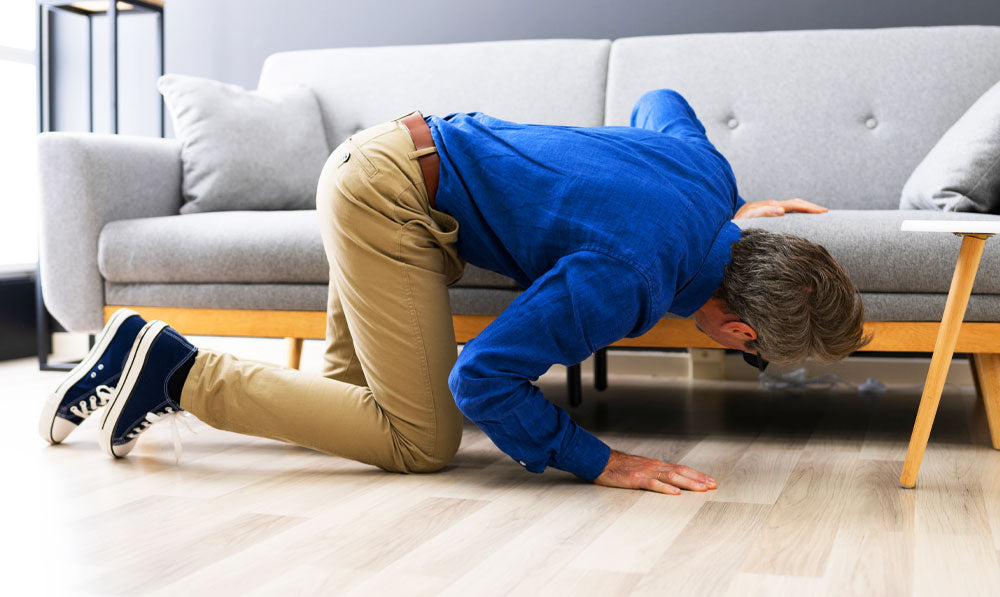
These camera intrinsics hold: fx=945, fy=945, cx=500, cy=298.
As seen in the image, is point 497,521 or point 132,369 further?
point 132,369

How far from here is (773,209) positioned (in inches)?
76.7

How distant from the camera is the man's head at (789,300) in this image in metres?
1.44

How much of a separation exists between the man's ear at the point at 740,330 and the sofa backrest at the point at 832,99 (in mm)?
1003

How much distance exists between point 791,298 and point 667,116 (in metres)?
0.59

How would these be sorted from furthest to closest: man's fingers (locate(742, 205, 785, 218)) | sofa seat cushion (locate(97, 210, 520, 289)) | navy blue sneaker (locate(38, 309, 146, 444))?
sofa seat cushion (locate(97, 210, 520, 289))
man's fingers (locate(742, 205, 785, 218))
navy blue sneaker (locate(38, 309, 146, 444))

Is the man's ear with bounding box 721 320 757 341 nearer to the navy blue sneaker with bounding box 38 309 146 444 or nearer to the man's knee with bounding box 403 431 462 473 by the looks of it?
the man's knee with bounding box 403 431 462 473

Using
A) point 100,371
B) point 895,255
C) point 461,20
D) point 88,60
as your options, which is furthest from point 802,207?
point 88,60

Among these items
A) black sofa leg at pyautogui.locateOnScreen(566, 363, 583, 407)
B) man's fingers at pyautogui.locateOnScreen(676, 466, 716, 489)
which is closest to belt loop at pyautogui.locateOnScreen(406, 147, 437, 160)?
man's fingers at pyautogui.locateOnScreen(676, 466, 716, 489)

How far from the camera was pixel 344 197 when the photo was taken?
1566 mm

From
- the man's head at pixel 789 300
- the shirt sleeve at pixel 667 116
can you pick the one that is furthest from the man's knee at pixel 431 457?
the shirt sleeve at pixel 667 116

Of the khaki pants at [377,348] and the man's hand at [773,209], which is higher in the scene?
the man's hand at [773,209]

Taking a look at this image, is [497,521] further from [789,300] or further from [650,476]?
[789,300]

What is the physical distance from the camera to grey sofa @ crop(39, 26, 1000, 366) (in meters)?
1.87

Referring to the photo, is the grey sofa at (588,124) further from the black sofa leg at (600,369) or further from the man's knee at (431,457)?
the black sofa leg at (600,369)
